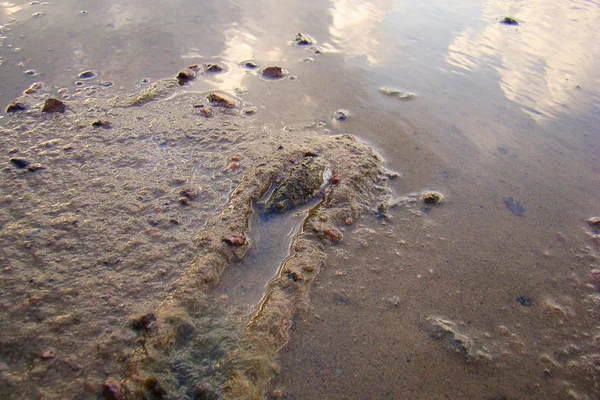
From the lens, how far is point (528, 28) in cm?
499

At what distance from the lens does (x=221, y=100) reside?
3.13 metres

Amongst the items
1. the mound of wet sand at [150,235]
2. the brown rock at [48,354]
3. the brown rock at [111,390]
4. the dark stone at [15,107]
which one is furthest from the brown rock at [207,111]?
the brown rock at [111,390]

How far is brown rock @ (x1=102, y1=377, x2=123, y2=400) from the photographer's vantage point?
1381mm

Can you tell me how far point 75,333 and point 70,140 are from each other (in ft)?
4.89

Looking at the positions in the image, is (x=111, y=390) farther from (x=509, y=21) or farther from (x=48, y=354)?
(x=509, y=21)

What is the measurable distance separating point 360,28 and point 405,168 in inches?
105

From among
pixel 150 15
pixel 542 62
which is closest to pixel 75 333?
pixel 150 15

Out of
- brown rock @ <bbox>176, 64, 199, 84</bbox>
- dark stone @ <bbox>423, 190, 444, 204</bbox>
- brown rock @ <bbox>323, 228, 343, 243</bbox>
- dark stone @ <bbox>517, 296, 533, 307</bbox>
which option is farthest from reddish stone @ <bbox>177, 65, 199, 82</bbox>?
dark stone @ <bbox>517, 296, 533, 307</bbox>

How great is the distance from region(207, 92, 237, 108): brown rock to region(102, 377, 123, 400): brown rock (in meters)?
2.17

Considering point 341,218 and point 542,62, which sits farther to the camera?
point 542,62

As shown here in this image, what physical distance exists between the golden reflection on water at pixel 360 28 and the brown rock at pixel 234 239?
264 cm

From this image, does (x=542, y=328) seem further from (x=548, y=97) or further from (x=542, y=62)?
(x=542, y=62)

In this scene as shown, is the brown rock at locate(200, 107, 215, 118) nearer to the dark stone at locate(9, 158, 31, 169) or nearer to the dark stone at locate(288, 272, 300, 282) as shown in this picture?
the dark stone at locate(9, 158, 31, 169)

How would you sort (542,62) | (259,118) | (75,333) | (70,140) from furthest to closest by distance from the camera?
(542,62) < (259,118) < (70,140) < (75,333)
